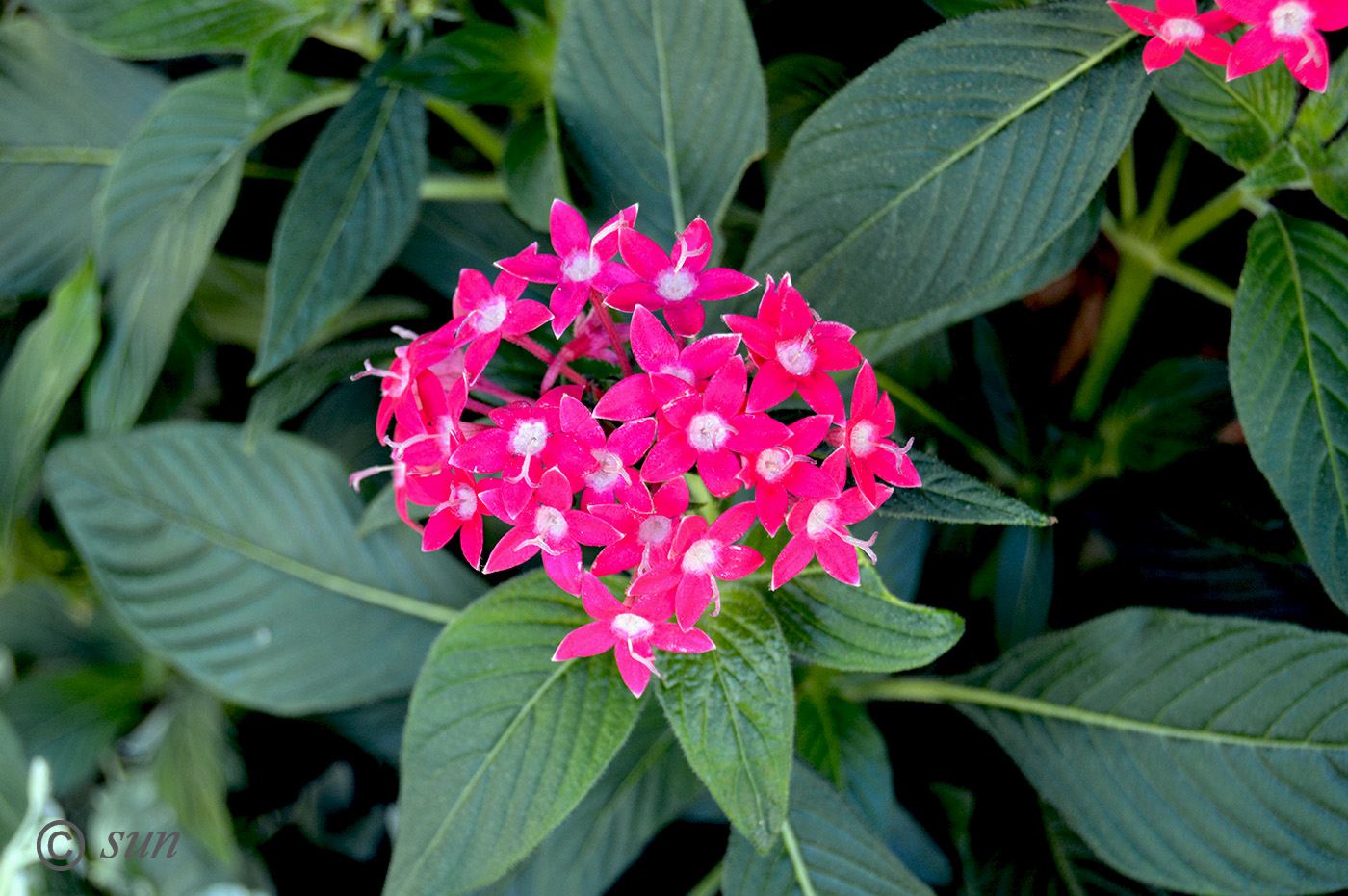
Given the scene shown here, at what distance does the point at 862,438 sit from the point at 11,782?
1108 mm

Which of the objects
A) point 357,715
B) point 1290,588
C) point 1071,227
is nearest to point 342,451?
point 357,715

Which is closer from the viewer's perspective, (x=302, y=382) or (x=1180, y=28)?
(x=1180, y=28)

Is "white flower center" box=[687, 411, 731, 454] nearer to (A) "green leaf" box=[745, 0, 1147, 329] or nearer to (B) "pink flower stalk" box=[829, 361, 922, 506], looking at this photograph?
(B) "pink flower stalk" box=[829, 361, 922, 506]

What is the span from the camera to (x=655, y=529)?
516 millimetres

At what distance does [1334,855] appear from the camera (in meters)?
0.66

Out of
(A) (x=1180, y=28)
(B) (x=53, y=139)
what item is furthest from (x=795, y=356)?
(B) (x=53, y=139)

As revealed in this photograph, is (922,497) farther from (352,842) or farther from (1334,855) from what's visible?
(352,842)

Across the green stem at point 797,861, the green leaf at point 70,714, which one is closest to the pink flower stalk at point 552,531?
the green stem at point 797,861

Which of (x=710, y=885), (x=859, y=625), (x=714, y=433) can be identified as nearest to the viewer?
(x=714, y=433)

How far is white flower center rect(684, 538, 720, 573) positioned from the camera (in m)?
0.50

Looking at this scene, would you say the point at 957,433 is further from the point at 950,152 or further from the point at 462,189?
the point at 462,189

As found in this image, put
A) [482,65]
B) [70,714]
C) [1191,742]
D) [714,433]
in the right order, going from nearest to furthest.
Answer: [714,433]
[1191,742]
[482,65]
[70,714]

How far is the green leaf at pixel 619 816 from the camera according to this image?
0.88m

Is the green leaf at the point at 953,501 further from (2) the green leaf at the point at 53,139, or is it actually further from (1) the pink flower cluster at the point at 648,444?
(2) the green leaf at the point at 53,139
